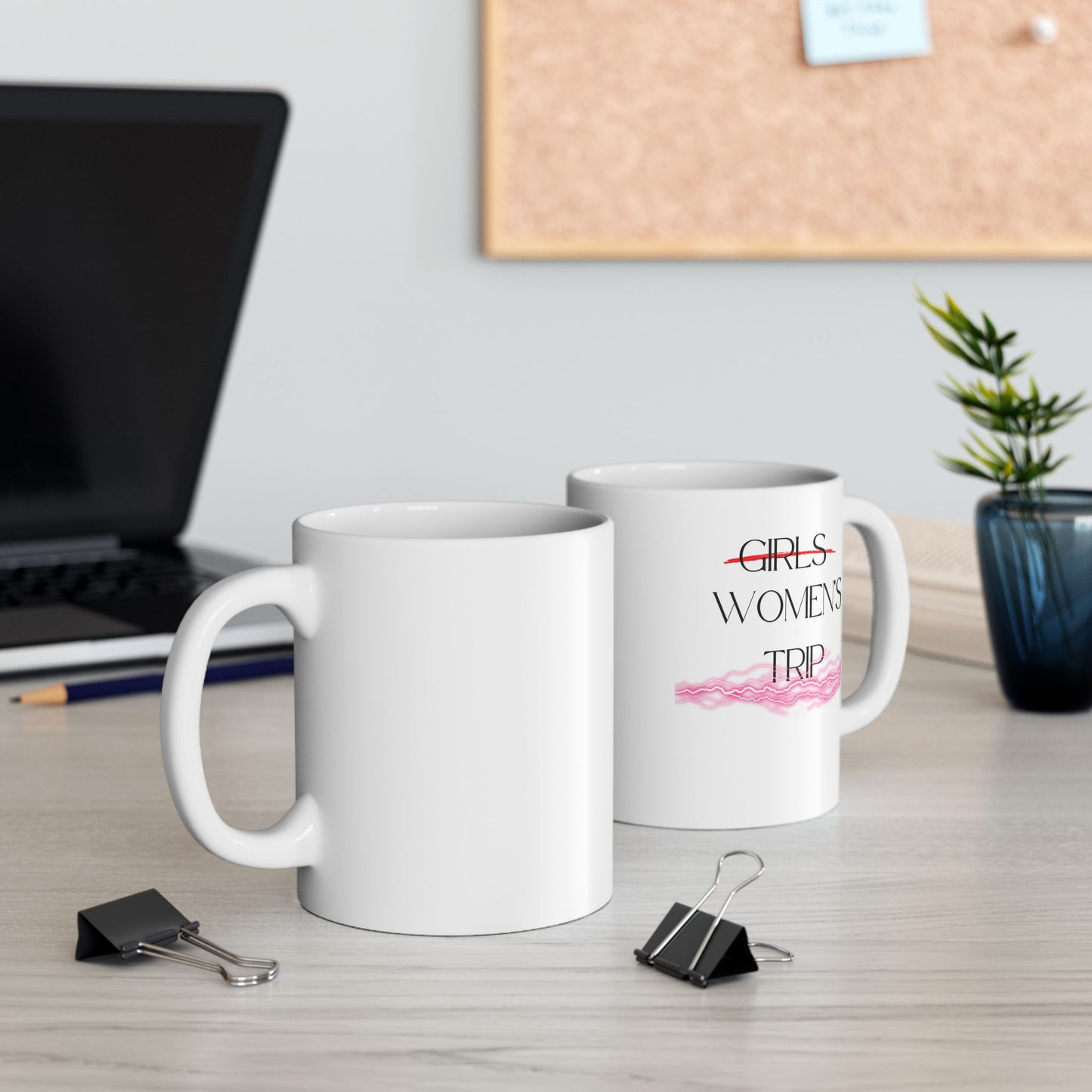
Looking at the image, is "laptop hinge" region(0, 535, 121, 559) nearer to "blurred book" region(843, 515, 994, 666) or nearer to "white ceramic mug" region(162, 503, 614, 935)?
"blurred book" region(843, 515, 994, 666)

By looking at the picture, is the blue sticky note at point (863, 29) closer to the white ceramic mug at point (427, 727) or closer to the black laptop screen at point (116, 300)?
the black laptop screen at point (116, 300)

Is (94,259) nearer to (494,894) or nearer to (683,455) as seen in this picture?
(494,894)

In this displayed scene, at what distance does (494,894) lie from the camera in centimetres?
40

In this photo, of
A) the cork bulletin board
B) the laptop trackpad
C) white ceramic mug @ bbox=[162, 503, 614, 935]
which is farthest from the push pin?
white ceramic mug @ bbox=[162, 503, 614, 935]

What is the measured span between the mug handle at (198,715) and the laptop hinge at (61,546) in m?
0.63

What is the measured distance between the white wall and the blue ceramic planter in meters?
0.98

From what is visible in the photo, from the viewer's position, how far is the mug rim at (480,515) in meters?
0.44

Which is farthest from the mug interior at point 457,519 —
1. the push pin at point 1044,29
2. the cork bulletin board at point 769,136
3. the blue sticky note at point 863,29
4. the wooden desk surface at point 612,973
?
the push pin at point 1044,29

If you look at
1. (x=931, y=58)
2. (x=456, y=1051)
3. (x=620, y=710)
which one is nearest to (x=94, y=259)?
(x=620, y=710)

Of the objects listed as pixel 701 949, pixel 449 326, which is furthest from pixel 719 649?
pixel 449 326

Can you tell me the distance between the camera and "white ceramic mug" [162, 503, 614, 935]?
1.29 feet

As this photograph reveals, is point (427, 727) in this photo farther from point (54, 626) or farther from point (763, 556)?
point (54, 626)

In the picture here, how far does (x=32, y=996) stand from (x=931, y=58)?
→ 58.8 inches

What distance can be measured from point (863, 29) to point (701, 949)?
1.39 metres
